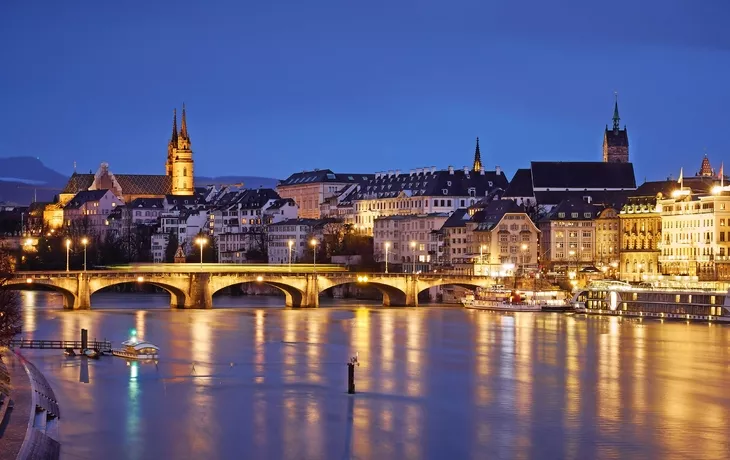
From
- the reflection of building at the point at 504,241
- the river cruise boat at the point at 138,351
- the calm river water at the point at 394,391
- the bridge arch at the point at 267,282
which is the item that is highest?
the reflection of building at the point at 504,241

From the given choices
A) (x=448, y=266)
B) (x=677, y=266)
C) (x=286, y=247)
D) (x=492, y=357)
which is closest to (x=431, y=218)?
(x=448, y=266)

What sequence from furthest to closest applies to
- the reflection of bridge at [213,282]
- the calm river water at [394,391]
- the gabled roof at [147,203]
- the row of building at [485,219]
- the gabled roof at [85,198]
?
the gabled roof at [85,198], the gabled roof at [147,203], the row of building at [485,219], the reflection of bridge at [213,282], the calm river water at [394,391]

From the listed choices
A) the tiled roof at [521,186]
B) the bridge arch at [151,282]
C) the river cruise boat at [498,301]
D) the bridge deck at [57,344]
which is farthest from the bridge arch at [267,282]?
the tiled roof at [521,186]

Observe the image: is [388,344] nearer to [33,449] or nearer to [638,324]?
[638,324]

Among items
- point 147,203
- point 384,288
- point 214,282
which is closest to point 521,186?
point 384,288

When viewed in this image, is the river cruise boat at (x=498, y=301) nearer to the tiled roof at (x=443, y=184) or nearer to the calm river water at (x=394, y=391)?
the calm river water at (x=394, y=391)

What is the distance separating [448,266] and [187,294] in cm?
3622

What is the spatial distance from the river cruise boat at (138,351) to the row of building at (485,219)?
2051 inches

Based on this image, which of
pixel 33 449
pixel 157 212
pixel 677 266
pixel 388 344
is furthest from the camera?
pixel 157 212

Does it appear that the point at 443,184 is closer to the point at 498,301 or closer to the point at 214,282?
the point at 498,301

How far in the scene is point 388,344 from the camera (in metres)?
65.9

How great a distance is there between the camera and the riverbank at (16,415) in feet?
109

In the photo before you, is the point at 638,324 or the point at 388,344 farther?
the point at 638,324

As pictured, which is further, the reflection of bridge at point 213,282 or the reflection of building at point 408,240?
the reflection of building at point 408,240
